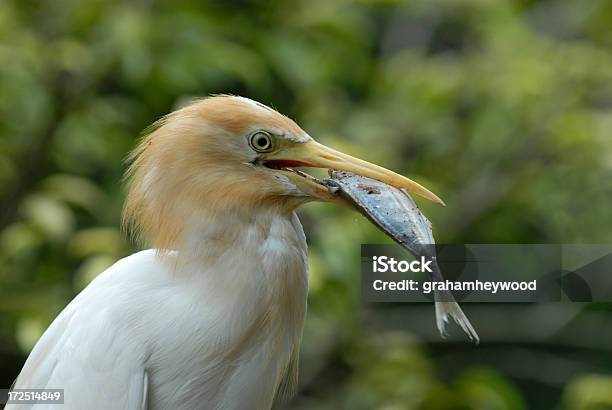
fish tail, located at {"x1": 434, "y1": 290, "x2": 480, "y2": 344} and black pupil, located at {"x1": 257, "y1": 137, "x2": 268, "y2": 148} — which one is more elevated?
black pupil, located at {"x1": 257, "y1": 137, "x2": 268, "y2": 148}

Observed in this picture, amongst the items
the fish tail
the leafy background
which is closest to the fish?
the fish tail

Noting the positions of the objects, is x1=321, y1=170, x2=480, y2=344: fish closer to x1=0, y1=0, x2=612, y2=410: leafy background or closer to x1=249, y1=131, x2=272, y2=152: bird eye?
x1=249, y1=131, x2=272, y2=152: bird eye

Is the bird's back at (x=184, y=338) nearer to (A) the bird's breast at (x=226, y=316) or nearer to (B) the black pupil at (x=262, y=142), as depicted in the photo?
(A) the bird's breast at (x=226, y=316)

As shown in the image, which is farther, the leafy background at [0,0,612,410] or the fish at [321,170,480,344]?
the leafy background at [0,0,612,410]

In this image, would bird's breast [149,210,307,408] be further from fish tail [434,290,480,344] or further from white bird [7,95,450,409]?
fish tail [434,290,480,344]

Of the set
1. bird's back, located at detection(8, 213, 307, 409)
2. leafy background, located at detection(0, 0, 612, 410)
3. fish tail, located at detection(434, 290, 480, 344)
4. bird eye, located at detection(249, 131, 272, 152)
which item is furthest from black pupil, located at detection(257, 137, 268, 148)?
leafy background, located at detection(0, 0, 612, 410)

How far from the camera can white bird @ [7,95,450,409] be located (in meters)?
0.95

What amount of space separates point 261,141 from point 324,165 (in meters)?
0.08

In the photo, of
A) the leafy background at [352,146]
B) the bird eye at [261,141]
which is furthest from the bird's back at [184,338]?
the leafy background at [352,146]

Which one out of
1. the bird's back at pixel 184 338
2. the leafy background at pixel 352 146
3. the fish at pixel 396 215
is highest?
the leafy background at pixel 352 146

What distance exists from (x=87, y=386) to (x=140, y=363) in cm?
7

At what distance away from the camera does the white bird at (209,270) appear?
3.11ft

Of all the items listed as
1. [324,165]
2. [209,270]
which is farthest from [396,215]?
[209,270]

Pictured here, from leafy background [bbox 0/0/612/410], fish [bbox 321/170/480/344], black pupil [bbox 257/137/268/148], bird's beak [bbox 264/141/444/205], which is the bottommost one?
fish [bbox 321/170/480/344]
